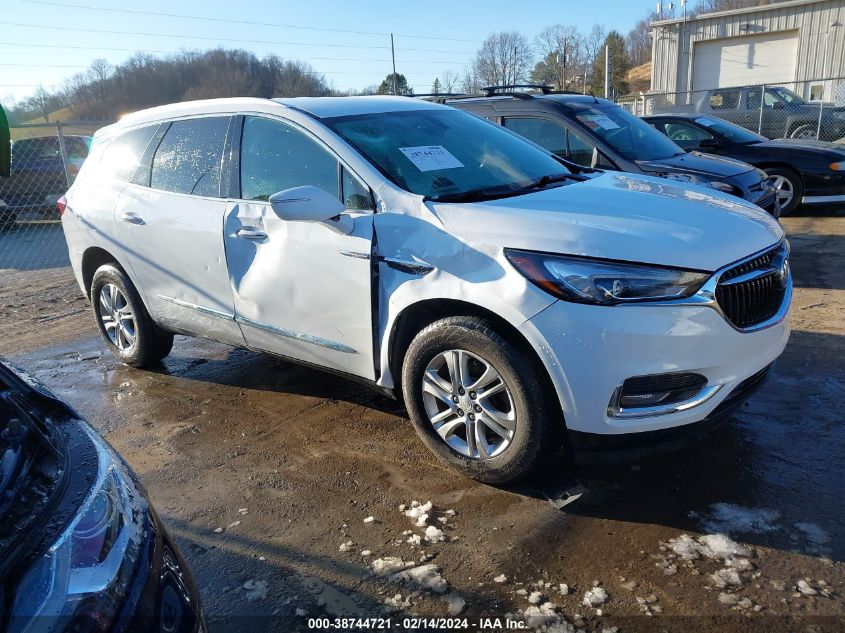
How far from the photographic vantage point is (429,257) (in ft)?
10.3

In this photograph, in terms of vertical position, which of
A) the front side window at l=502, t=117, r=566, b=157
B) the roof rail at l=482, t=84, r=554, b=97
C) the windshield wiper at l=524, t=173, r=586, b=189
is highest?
the roof rail at l=482, t=84, r=554, b=97

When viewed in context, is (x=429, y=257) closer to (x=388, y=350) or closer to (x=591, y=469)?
(x=388, y=350)

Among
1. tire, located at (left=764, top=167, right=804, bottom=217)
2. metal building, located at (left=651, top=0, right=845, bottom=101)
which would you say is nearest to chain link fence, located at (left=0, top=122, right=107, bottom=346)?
tire, located at (left=764, top=167, right=804, bottom=217)

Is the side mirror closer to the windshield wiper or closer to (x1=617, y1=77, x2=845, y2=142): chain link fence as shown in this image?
the windshield wiper

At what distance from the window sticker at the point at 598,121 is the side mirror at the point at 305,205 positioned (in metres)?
4.68

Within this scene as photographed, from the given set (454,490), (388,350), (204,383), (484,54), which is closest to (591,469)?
(454,490)

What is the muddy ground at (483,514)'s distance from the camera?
2.46 metres

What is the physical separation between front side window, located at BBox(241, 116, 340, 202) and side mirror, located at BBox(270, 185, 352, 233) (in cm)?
27

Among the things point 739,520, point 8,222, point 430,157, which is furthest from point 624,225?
point 8,222

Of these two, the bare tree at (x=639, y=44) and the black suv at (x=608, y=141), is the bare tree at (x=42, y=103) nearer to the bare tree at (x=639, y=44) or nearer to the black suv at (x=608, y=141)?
the black suv at (x=608, y=141)

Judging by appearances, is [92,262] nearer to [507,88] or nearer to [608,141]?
[608,141]

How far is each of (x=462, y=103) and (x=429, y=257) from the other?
518cm

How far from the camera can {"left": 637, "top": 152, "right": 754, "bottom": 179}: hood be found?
6926 millimetres

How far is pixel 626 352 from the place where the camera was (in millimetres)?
2705
